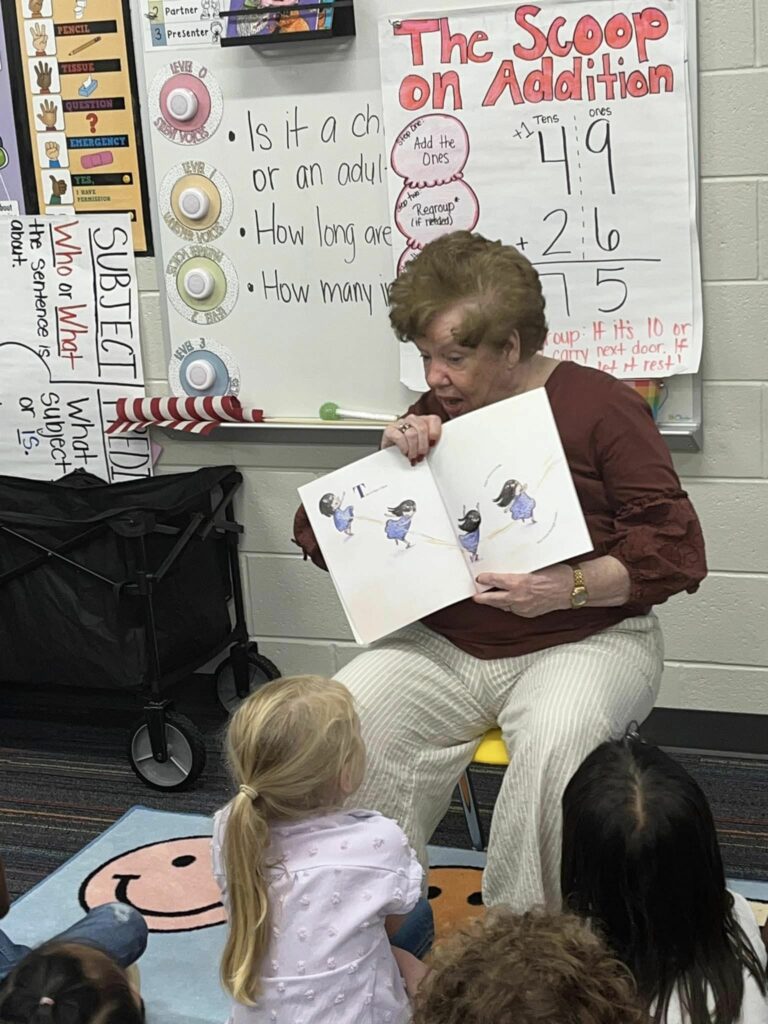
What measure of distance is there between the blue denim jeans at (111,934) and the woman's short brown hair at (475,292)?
1.00 m

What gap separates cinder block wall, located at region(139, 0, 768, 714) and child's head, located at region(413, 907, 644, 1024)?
67.1 inches

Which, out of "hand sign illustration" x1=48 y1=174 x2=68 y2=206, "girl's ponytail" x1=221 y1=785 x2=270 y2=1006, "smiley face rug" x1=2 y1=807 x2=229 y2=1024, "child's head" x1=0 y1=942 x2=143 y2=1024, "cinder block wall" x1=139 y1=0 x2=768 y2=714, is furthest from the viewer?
"hand sign illustration" x1=48 y1=174 x2=68 y2=206

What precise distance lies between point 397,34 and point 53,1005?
78.6 inches

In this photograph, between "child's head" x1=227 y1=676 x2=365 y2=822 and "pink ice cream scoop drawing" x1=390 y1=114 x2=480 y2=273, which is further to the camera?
"pink ice cream scoop drawing" x1=390 y1=114 x2=480 y2=273

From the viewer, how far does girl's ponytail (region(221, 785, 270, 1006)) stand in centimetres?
150

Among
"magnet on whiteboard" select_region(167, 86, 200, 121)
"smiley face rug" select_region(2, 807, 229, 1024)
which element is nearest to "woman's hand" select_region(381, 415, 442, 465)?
"smiley face rug" select_region(2, 807, 229, 1024)

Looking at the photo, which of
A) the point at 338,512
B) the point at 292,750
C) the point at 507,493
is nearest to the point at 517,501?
the point at 507,493

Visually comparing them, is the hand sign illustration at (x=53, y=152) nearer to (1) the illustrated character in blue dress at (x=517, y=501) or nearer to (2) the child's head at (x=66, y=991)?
(1) the illustrated character in blue dress at (x=517, y=501)

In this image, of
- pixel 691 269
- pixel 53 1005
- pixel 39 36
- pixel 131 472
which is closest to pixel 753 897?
pixel 691 269

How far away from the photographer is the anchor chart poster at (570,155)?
251 centimetres

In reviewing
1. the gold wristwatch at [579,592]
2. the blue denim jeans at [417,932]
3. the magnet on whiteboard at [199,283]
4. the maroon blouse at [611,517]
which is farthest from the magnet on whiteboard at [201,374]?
the blue denim jeans at [417,932]

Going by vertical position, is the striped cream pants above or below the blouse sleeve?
below

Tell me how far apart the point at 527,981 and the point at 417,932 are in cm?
96

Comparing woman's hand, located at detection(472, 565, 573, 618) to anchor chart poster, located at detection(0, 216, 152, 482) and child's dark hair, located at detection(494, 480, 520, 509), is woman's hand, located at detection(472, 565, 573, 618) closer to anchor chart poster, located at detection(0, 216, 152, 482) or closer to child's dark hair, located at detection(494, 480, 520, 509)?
child's dark hair, located at detection(494, 480, 520, 509)
